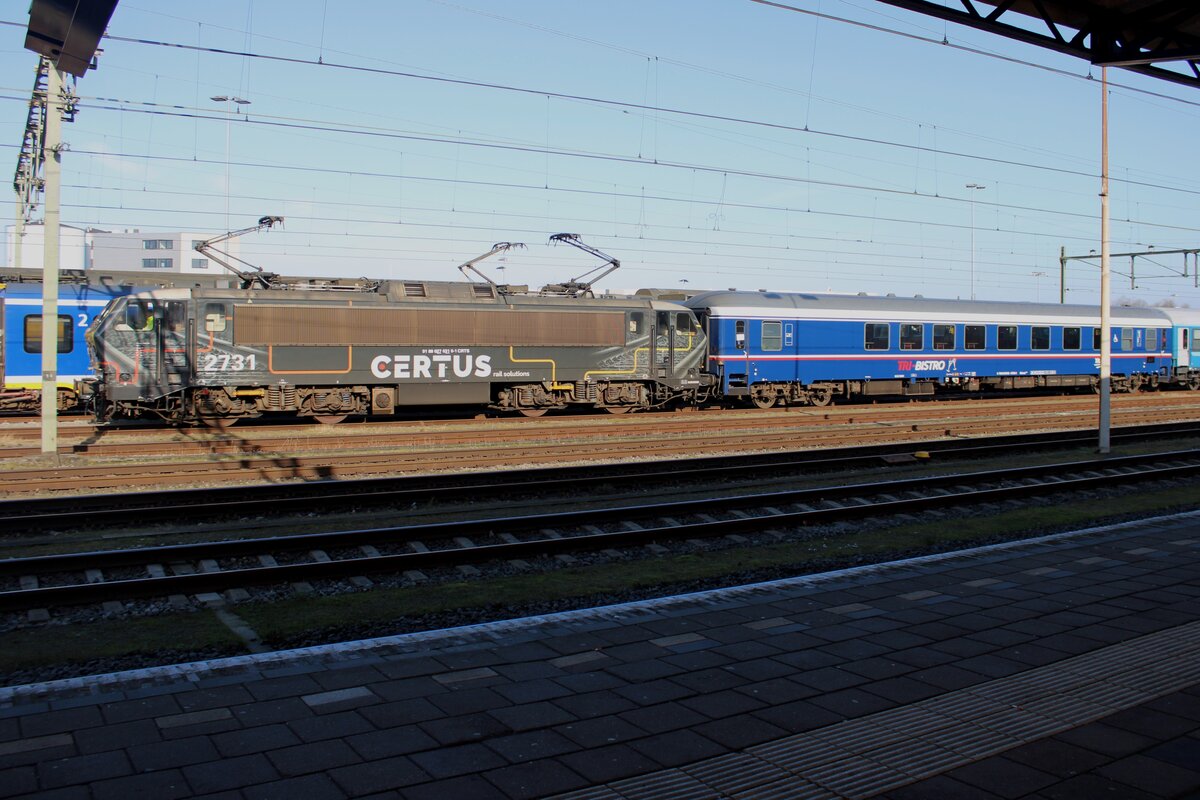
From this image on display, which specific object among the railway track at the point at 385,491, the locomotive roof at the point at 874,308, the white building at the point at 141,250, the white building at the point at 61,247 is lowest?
the railway track at the point at 385,491

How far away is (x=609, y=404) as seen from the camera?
2459 centimetres

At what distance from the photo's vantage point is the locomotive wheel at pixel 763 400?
2780 centimetres

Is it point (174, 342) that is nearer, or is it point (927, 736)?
point (927, 736)

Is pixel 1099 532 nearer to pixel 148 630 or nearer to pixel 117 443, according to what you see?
pixel 148 630

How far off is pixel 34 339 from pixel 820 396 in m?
21.8

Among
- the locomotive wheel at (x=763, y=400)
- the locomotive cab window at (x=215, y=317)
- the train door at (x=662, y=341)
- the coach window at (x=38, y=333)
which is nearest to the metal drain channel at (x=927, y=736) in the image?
the locomotive cab window at (x=215, y=317)

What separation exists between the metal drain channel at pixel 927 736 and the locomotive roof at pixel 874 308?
21285 mm

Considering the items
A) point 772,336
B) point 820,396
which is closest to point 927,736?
point 772,336

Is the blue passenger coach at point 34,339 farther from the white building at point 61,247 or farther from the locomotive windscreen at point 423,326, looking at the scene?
the white building at point 61,247

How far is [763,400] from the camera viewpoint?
28.0m

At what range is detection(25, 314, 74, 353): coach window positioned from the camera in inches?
952

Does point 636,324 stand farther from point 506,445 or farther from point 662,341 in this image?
point 506,445

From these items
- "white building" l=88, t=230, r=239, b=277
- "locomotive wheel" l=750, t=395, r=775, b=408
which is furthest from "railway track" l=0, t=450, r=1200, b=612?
"white building" l=88, t=230, r=239, b=277

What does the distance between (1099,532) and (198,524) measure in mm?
10108
